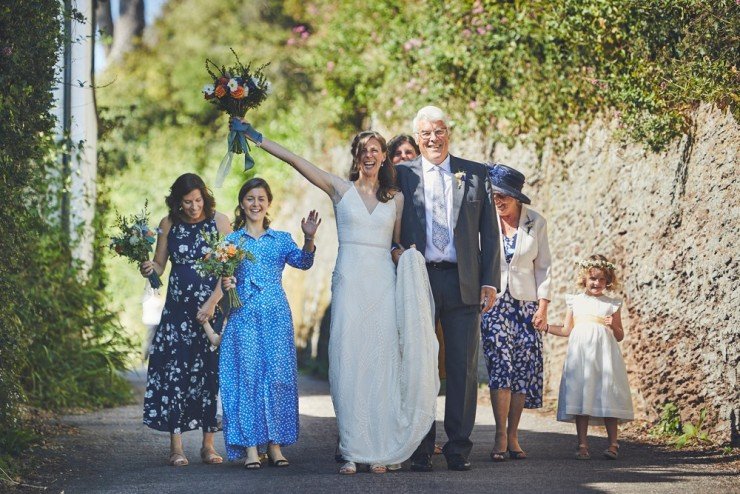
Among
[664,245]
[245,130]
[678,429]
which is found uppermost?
[245,130]

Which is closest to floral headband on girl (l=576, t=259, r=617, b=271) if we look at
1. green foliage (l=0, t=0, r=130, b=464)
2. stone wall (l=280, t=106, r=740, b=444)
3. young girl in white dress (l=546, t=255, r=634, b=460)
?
young girl in white dress (l=546, t=255, r=634, b=460)

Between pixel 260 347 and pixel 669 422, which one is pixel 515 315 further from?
pixel 260 347

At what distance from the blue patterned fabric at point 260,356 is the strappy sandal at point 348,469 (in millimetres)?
636

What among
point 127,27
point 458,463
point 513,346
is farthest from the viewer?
point 127,27

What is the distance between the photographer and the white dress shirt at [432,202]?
25.9ft

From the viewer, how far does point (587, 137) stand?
11.4 metres

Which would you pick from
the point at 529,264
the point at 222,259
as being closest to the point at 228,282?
the point at 222,259

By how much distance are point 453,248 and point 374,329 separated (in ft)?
2.47

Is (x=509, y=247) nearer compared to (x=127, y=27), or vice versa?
(x=509, y=247)

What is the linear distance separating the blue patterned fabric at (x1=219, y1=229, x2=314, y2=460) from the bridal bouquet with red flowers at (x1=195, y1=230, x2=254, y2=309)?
0.10 metres

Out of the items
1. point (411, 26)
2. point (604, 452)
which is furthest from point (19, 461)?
point (411, 26)

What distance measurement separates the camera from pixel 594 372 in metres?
8.73

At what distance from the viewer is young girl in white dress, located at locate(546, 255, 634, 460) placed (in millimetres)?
8594

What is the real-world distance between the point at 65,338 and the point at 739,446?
688 centimetres
